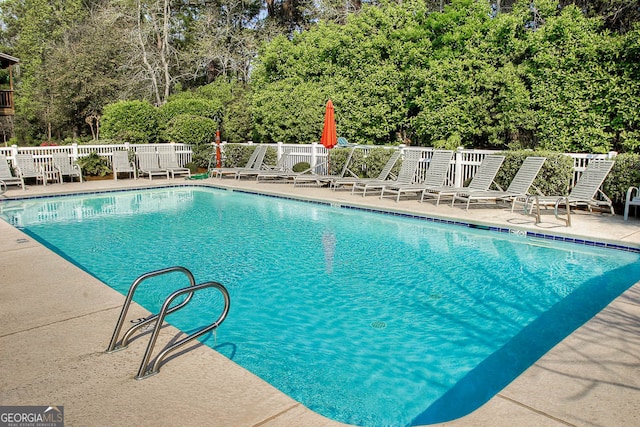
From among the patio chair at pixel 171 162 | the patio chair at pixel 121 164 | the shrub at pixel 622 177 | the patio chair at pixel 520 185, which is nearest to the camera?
the shrub at pixel 622 177

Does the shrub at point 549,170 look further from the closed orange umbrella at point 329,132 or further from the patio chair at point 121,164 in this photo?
the patio chair at point 121,164

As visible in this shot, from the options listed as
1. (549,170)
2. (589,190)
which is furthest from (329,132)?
(589,190)

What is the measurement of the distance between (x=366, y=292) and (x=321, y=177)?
817 cm

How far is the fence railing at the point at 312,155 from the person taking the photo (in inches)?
462

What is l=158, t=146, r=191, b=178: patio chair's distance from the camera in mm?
16625

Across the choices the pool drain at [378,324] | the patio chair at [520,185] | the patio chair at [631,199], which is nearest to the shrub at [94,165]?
the patio chair at [520,185]

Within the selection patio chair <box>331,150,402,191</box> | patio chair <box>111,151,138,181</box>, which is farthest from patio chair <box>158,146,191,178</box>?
patio chair <box>331,150,402,191</box>

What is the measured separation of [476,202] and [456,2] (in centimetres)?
721

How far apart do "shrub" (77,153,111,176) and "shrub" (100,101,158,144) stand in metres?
2.92

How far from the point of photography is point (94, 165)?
1599 centimetres

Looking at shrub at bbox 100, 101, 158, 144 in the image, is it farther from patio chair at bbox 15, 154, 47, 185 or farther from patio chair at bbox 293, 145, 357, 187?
patio chair at bbox 293, 145, 357, 187

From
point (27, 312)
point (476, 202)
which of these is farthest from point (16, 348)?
point (476, 202)

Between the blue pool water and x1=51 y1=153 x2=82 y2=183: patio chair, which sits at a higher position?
x1=51 y1=153 x2=82 y2=183: patio chair

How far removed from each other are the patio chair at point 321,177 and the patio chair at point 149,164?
15.7 ft
